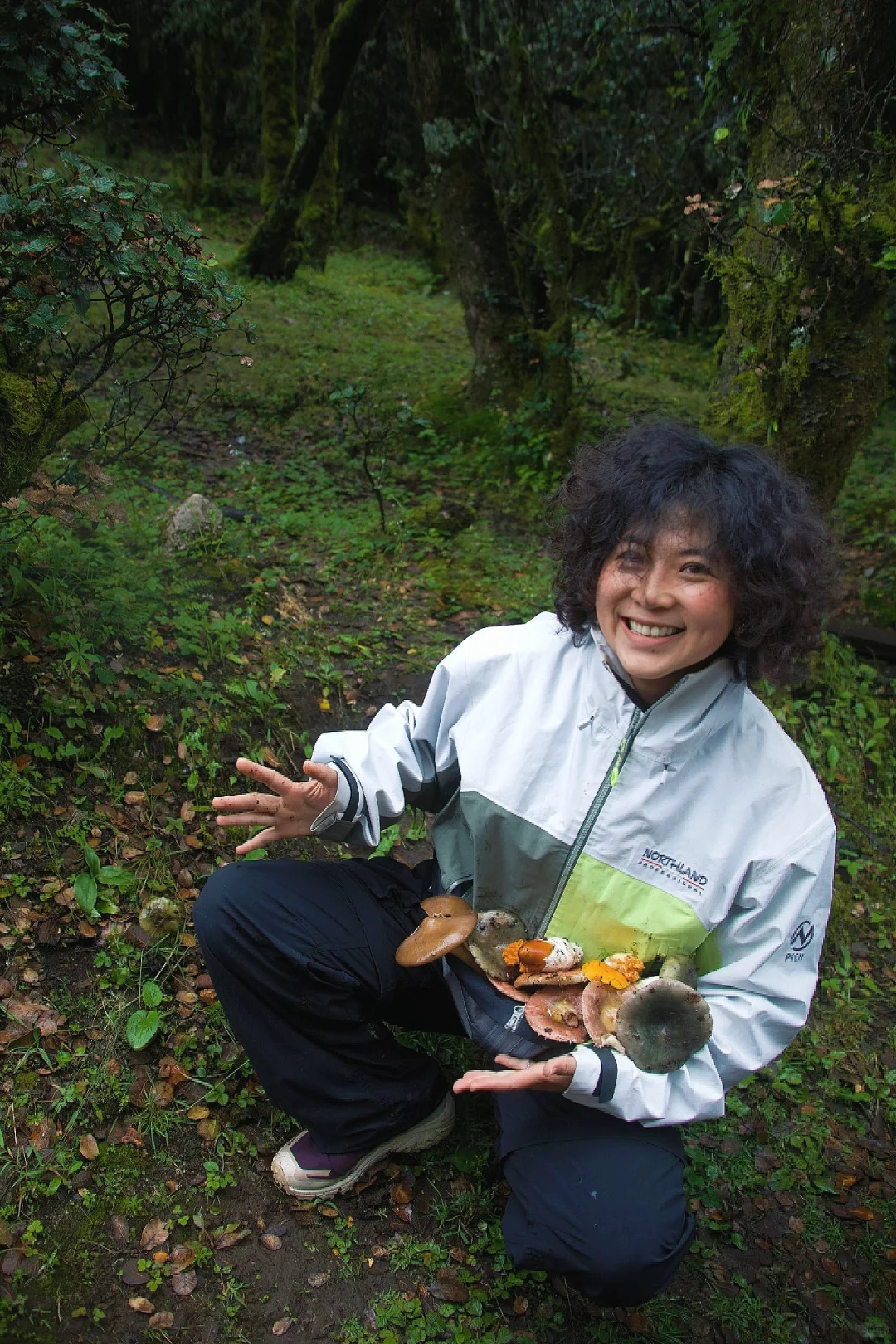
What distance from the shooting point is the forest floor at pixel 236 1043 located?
2230mm

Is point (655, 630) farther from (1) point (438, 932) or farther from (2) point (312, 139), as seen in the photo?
(2) point (312, 139)

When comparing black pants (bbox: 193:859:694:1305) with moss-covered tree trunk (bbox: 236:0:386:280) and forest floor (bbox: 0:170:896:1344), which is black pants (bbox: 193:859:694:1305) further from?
moss-covered tree trunk (bbox: 236:0:386:280)

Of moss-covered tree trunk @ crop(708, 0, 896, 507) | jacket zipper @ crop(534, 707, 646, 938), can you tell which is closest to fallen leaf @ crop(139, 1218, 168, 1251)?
jacket zipper @ crop(534, 707, 646, 938)

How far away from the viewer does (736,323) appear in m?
4.81

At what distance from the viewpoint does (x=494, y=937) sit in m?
2.27

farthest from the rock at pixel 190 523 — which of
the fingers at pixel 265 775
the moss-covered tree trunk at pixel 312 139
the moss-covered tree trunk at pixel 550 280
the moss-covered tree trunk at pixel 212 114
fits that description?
the moss-covered tree trunk at pixel 212 114

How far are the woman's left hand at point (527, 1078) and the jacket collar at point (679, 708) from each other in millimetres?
729

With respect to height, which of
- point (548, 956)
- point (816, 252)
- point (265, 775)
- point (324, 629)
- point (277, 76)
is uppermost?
point (277, 76)

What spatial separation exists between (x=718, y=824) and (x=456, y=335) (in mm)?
9597

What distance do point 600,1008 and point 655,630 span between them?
889 mm

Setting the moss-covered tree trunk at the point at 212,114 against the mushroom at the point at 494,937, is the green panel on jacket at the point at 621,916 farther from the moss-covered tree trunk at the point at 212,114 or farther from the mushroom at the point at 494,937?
the moss-covered tree trunk at the point at 212,114

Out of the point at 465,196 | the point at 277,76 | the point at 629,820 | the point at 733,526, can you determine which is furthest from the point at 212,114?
the point at 629,820

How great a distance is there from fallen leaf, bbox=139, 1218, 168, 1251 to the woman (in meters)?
0.31

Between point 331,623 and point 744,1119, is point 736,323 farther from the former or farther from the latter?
point 744,1119
